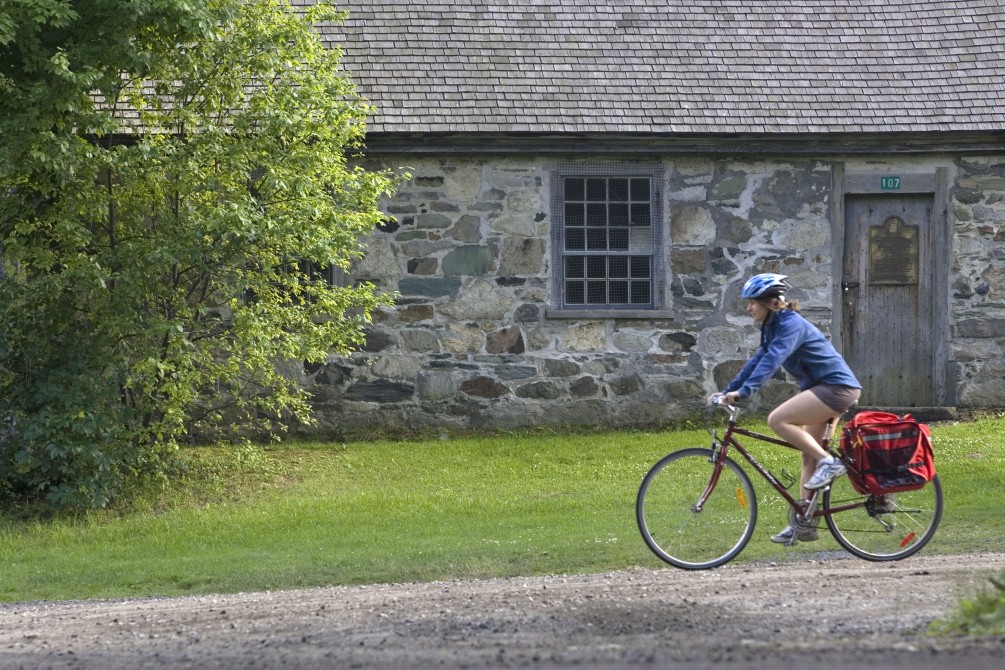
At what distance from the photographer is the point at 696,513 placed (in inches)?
286

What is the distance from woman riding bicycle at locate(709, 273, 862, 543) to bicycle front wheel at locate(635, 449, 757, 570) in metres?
0.29

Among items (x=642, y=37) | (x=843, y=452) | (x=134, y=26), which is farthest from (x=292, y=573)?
(x=642, y=37)

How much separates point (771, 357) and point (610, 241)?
674 cm

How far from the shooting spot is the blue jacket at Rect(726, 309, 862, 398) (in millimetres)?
7117

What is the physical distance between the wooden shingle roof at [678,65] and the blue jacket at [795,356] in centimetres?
629

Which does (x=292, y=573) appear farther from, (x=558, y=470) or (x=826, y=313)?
(x=826, y=313)

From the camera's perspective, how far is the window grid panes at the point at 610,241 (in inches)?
539

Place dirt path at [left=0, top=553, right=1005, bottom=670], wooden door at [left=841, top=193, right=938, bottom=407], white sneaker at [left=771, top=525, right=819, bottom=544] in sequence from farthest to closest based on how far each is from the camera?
wooden door at [left=841, top=193, right=938, bottom=407], white sneaker at [left=771, top=525, right=819, bottom=544], dirt path at [left=0, top=553, right=1005, bottom=670]

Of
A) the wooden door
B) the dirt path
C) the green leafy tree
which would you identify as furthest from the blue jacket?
the wooden door

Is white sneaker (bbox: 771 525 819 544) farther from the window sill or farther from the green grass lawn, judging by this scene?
the window sill

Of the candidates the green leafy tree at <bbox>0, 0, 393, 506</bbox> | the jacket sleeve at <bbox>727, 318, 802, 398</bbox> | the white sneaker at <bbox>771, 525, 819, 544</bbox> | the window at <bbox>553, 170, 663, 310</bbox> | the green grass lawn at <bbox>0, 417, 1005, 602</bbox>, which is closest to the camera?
the jacket sleeve at <bbox>727, 318, 802, 398</bbox>

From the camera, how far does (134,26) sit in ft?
33.2

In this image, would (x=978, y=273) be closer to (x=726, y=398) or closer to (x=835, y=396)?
(x=835, y=396)

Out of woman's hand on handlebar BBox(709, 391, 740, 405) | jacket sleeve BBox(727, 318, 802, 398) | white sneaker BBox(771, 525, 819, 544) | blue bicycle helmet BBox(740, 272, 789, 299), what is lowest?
white sneaker BBox(771, 525, 819, 544)
